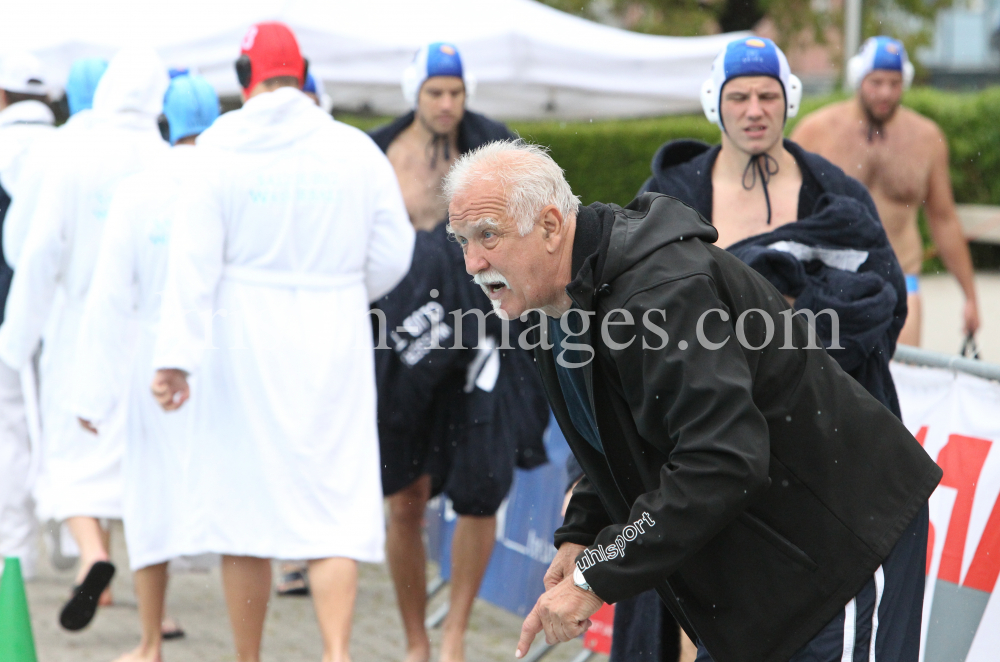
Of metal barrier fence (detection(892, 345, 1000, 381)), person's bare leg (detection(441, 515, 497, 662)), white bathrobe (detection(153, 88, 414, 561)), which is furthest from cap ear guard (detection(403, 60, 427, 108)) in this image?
metal barrier fence (detection(892, 345, 1000, 381))

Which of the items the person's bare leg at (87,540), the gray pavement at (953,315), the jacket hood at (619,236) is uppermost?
the jacket hood at (619,236)

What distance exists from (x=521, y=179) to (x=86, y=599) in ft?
11.7

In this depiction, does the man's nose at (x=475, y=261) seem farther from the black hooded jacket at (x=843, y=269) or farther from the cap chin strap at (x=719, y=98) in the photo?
the cap chin strap at (x=719, y=98)

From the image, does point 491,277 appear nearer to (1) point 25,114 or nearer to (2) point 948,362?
(2) point 948,362

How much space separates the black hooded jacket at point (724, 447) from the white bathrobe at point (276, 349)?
2.09 meters

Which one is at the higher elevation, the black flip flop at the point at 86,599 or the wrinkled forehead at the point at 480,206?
the wrinkled forehead at the point at 480,206

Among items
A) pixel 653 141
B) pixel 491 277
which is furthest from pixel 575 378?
pixel 653 141

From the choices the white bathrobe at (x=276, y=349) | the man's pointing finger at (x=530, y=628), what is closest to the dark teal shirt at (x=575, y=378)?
the man's pointing finger at (x=530, y=628)

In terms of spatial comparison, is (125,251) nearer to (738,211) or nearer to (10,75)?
(10,75)

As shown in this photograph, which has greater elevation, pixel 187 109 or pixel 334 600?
pixel 187 109

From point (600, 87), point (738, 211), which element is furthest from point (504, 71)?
point (738, 211)

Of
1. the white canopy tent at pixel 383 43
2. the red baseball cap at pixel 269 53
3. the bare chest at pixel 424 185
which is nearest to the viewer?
the red baseball cap at pixel 269 53

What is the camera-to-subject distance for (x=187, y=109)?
17.4 feet

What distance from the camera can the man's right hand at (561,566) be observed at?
272 centimetres
